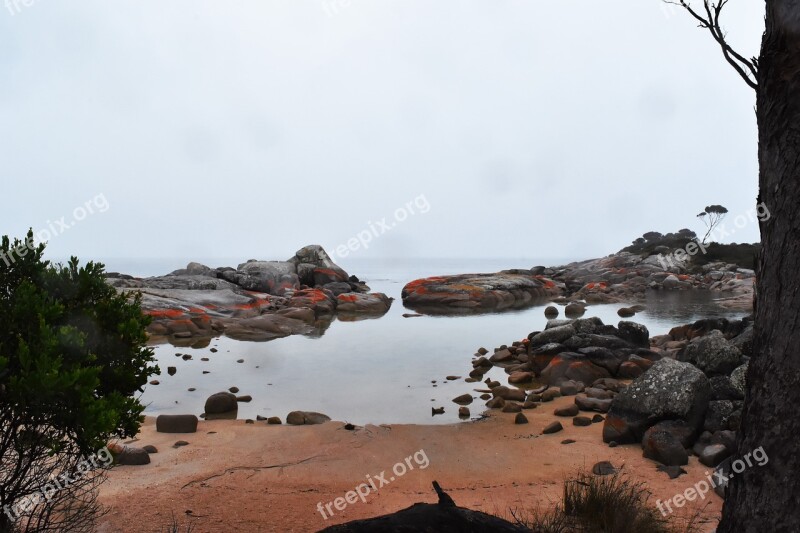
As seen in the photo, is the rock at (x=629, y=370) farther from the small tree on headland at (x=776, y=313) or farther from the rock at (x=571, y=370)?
the small tree on headland at (x=776, y=313)

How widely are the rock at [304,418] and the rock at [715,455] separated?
6659mm

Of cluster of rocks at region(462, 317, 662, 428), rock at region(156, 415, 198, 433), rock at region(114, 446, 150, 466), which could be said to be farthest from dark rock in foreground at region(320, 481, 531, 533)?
rock at region(156, 415, 198, 433)

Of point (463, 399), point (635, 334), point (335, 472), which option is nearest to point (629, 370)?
point (635, 334)

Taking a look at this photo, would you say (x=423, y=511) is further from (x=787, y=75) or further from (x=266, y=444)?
(x=266, y=444)

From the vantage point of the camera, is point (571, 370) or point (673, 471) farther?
point (571, 370)

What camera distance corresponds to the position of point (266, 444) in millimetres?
8398

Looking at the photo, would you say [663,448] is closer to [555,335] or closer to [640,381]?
[640,381]

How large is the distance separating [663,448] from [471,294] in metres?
28.3

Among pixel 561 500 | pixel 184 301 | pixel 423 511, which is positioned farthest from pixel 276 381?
pixel 184 301

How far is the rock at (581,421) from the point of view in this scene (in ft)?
31.3

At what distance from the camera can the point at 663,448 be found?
7254 millimetres

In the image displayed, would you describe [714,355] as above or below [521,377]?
above

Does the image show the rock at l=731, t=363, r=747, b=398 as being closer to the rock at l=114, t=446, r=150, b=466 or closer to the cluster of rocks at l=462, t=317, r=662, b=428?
the cluster of rocks at l=462, t=317, r=662, b=428

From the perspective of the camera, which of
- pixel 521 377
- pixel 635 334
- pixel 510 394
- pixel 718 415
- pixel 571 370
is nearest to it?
pixel 718 415
